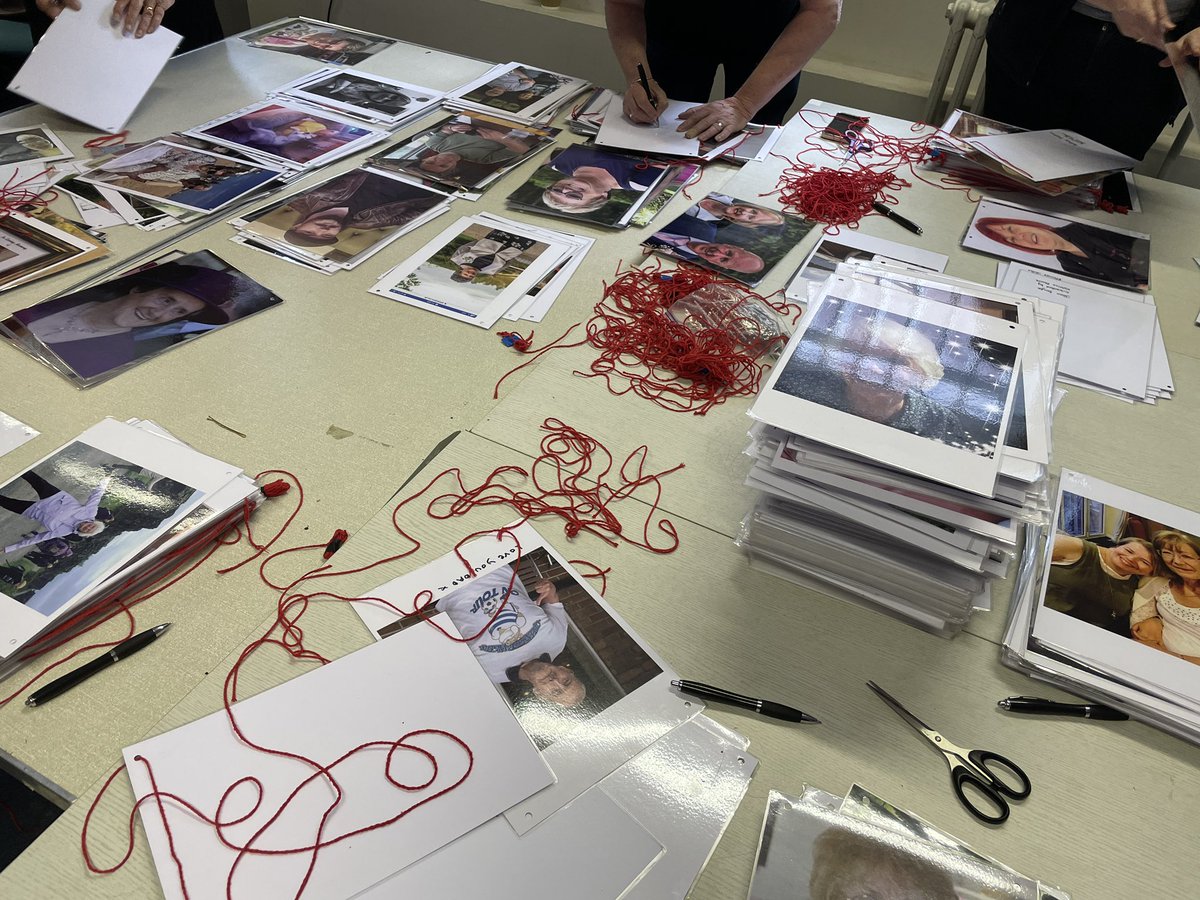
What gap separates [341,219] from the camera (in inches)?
53.2

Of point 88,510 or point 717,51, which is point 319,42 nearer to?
point 717,51

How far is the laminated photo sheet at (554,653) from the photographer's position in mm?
663

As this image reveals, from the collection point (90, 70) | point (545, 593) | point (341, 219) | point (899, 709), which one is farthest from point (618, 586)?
point (90, 70)

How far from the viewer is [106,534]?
0.79 m

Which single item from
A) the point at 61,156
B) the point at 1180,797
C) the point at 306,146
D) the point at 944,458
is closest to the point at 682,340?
the point at 944,458

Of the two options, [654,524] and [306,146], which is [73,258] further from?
[654,524]

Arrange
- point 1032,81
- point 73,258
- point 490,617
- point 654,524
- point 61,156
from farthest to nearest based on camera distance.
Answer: point 1032,81 < point 61,156 < point 73,258 < point 654,524 < point 490,617

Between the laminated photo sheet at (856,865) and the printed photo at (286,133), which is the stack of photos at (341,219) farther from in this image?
the laminated photo sheet at (856,865)

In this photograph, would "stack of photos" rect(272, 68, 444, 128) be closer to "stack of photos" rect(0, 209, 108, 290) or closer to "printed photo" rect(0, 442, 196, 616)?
"stack of photos" rect(0, 209, 108, 290)

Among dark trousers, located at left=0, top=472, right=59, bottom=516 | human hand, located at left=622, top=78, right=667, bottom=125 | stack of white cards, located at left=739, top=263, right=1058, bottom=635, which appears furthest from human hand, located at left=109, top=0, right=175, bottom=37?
stack of white cards, located at left=739, top=263, right=1058, bottom=635

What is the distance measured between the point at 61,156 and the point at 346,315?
83 cm

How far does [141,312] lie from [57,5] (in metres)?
0.97

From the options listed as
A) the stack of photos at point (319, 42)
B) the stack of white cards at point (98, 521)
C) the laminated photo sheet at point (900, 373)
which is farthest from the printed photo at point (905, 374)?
the stack of photos at point (319, 42)

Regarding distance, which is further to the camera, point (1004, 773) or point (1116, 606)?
point (1116, 606)
